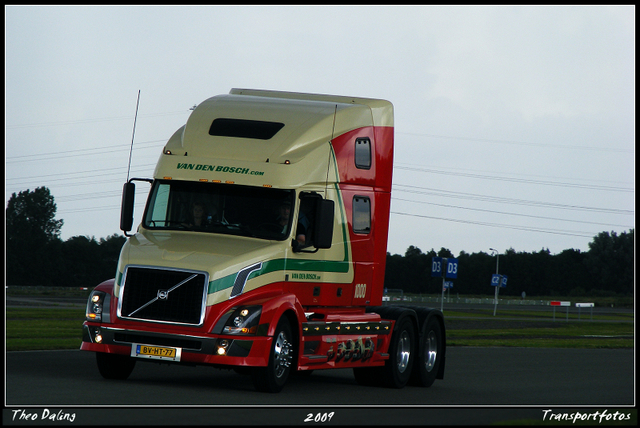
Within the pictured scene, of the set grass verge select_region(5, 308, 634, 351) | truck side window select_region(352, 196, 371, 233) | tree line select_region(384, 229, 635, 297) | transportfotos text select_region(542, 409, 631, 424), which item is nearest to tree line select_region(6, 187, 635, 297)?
tree line select_region(384, 229, 635, 297)

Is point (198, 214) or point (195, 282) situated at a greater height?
point (198, 214)

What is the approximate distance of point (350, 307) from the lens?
614 inches

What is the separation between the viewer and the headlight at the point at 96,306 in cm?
1338

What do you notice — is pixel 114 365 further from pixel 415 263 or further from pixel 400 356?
pixel 415 263

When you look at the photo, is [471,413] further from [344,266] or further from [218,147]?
[218,147]

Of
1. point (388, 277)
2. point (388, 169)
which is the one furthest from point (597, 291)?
point (388, 169)

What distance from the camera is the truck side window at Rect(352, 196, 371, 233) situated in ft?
50.8

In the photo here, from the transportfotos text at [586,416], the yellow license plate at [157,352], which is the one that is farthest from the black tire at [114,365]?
the transportfotos text at [586,416]

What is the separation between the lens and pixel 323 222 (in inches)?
542

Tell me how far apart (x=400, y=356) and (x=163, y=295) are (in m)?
4.82

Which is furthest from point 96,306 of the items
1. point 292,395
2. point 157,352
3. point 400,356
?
point 400,356

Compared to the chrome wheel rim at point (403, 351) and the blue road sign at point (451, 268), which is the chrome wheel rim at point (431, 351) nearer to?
the chrome wheel rim at point (403, 351)

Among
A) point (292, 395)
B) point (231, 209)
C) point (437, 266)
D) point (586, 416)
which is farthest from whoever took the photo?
point (437, 266)

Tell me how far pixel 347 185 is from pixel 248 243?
2240mm
